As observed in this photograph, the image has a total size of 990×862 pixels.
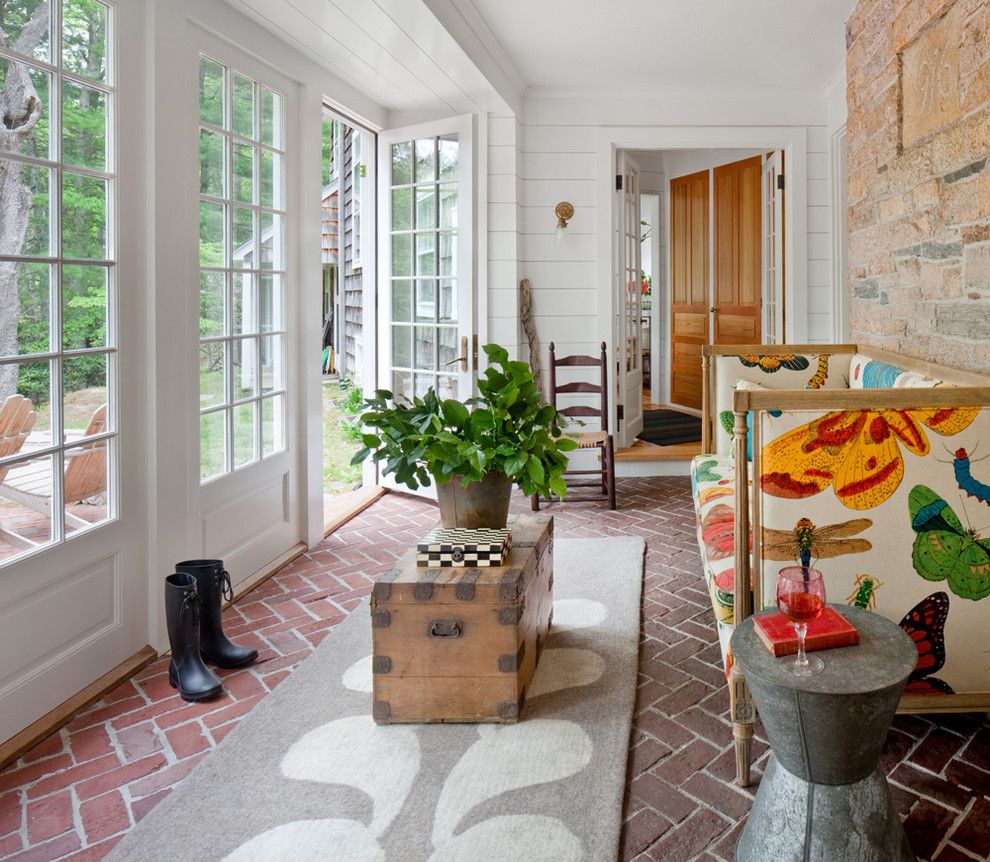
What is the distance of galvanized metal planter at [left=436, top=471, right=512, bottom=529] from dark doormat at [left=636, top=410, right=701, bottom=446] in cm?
404

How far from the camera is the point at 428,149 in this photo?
5484 mm

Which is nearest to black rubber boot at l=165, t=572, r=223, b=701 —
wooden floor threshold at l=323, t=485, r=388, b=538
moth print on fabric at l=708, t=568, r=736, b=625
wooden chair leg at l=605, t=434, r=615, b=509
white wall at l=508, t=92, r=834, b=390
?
moth print on fabric at l=708, t=568, r=736, b=625

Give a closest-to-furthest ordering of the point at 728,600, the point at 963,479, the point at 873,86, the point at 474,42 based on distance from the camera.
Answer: the point at 963,479 → the point at 728,600 → the point at 873,86 → the point at 474,42

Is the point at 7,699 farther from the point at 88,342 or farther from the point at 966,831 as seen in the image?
the point at 966,831

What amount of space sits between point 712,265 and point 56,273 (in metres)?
6.51

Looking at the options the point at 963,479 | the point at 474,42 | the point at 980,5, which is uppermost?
the point at 474,42

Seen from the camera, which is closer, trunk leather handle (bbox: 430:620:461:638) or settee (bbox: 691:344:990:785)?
settee (bbox: 691:344:990:785)

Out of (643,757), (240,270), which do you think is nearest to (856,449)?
(643,757)

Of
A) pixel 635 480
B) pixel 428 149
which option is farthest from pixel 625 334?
pixel 428 149

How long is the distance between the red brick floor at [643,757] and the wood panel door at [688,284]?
5146 millimetres

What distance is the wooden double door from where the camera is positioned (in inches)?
299

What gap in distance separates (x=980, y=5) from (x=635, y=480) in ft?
12.7

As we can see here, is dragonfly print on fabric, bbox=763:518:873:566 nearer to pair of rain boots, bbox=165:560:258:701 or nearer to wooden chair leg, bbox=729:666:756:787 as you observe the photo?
wooden chair leg, bbox=729:666:756:787

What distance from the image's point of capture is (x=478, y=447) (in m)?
2.60
